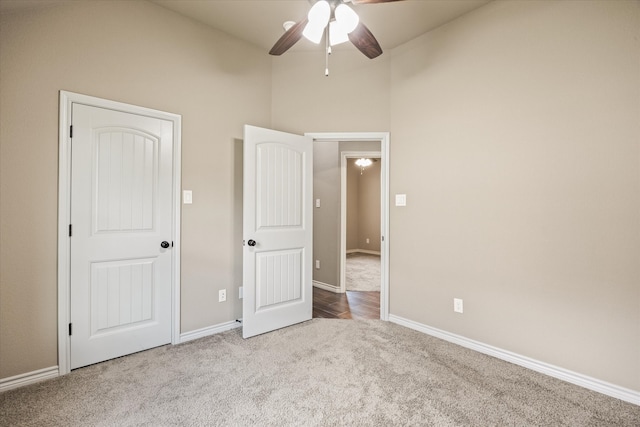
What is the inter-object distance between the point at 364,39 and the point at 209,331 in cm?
285

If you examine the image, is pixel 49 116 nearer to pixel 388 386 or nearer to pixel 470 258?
pixel 388 386

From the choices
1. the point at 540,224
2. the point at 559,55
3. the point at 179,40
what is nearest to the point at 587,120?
the point at 559,55

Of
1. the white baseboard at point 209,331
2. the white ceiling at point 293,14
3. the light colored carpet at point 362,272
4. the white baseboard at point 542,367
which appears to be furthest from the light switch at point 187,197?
the light colored carpet at point 362,272

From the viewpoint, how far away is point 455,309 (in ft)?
9.04

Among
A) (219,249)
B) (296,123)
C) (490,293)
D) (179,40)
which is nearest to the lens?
(490,293)

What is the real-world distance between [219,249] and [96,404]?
57.0 inches

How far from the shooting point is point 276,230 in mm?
3014

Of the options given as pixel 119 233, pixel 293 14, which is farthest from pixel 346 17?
pixel 119 233

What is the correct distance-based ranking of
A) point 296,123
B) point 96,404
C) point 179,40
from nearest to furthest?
point 96,404 → point 179,40 → point 296,123

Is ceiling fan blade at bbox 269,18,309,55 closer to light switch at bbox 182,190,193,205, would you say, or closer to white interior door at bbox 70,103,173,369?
white interior door at bbox 70,103,173,369

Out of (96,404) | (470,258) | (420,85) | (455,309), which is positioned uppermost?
(420,85)

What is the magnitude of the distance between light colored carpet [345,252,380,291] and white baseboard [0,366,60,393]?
3.47 m

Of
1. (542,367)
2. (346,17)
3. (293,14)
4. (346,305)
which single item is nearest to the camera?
(346,17)

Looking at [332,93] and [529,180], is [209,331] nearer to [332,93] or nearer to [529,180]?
[332,93]
